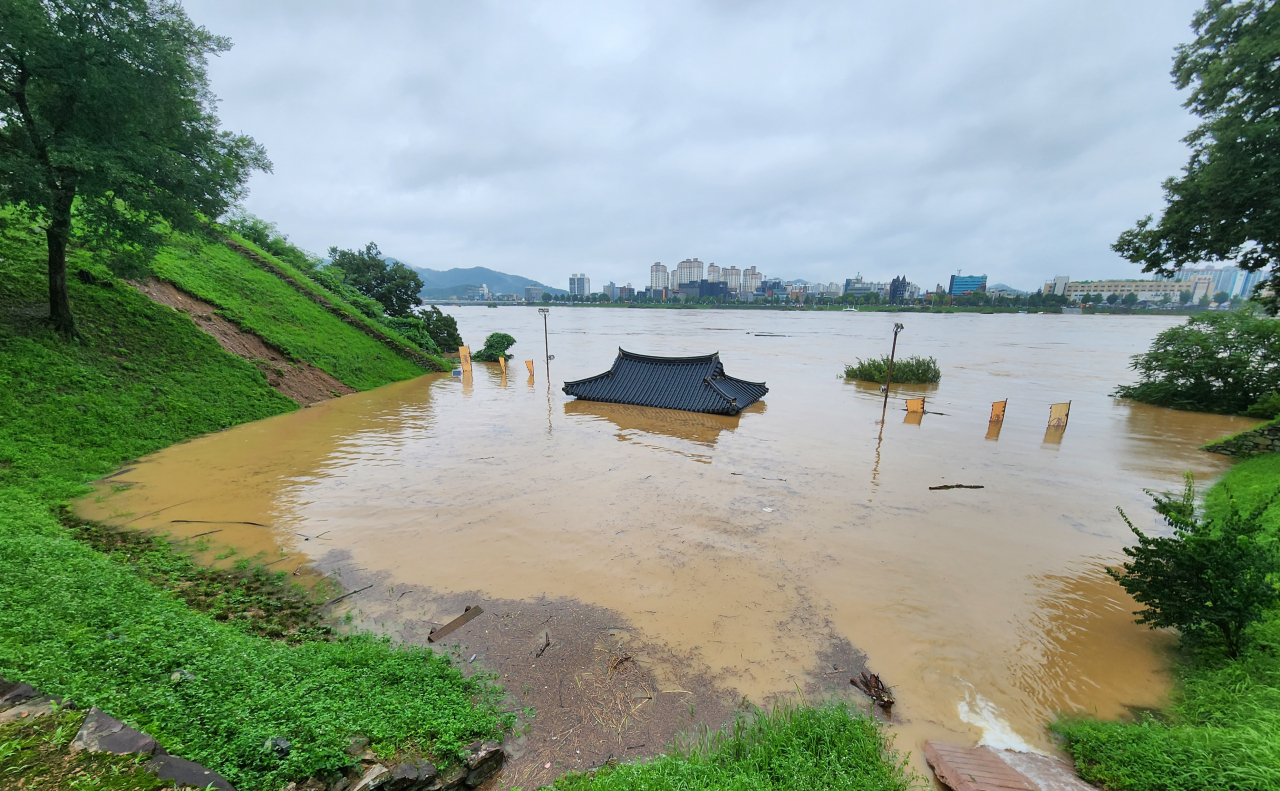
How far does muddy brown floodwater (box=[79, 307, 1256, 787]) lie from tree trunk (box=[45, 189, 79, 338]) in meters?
4.50

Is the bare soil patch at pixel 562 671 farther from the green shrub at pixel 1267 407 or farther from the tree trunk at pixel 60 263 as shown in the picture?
the green shrub at pixel 1267 407

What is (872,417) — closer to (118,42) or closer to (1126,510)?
(1126,510)

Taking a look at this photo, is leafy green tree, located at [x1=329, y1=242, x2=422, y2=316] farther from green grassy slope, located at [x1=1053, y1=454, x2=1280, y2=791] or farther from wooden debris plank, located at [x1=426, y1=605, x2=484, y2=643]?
green grassy slope, located at [x1=1053, y1=454, x2=1280, y2=791]

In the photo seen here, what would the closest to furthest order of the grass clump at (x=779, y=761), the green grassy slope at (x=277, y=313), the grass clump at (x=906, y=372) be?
1. the grass clump at (x=779, y=761)
2. the green grassy slope at (x=277, y=313)
3. the grass clump at (x=906, y=372)

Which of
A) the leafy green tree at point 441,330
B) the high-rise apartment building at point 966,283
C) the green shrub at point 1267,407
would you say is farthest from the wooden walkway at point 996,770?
the high-rise apartment building at point 966,283

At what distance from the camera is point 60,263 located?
1227 cm

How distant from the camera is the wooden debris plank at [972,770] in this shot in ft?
13.3

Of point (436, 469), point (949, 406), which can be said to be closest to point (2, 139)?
point (436, 469)

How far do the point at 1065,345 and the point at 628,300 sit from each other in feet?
414

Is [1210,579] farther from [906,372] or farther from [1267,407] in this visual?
[906,372]

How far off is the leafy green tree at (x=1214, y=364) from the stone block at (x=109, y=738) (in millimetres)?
31670

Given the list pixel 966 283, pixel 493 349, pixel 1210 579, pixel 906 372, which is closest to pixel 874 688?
pixel 1210 579

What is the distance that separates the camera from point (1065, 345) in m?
53.4

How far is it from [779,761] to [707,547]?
14.6ft
